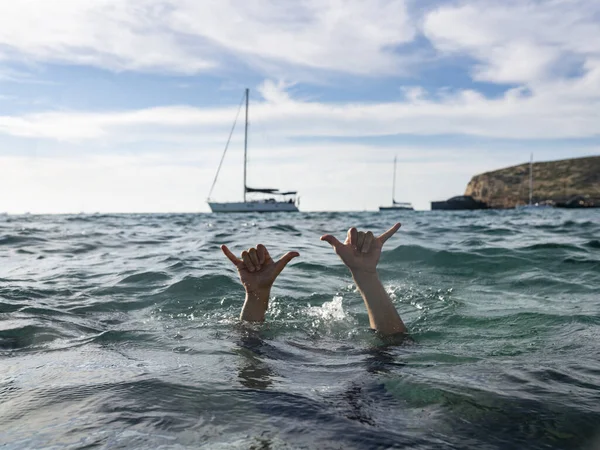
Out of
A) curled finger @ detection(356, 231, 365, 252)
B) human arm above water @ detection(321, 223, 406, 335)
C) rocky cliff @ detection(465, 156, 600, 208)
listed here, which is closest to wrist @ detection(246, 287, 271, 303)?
human arm above water @ detection(321, 223, 406, 335)

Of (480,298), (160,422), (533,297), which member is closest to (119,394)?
(160,422)

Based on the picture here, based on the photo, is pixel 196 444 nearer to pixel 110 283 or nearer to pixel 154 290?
pixel 154 290

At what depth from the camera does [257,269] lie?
4.45m

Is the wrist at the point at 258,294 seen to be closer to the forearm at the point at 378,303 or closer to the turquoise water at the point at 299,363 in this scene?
the turquoise water at the point at 299,363

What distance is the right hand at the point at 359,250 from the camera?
404cm

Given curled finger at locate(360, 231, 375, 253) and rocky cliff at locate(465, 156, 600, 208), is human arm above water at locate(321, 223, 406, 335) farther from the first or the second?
rocky cliff at locate(465, 156, 600, 208)

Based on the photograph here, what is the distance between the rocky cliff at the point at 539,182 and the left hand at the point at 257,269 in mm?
103610

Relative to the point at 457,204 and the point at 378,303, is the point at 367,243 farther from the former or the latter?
the point at 457,204

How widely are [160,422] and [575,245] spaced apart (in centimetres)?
986

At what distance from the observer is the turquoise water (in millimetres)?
2316

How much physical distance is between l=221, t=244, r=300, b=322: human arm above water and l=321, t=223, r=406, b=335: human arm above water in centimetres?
53

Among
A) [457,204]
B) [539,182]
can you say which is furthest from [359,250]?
[539,182]

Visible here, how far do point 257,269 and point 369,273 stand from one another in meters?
0.99

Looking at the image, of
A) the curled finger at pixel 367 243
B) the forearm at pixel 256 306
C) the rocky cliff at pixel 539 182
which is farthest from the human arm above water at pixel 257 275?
the rocky cliff at pixel 539 182
